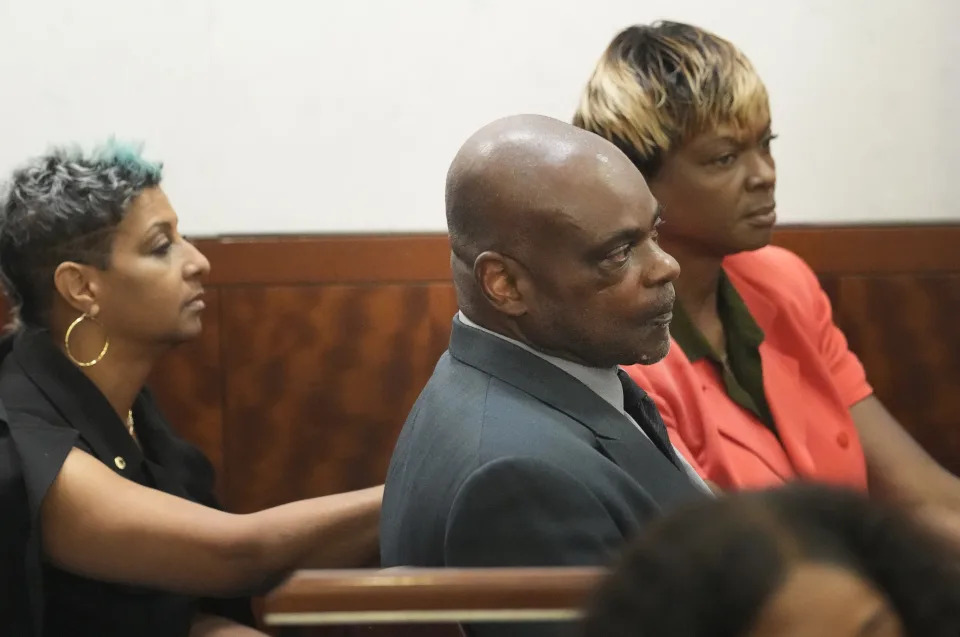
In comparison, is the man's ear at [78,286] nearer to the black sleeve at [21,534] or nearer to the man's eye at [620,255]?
the black sleeve at [21,534]

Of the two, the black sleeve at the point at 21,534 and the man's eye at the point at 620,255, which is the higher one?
the man's eye at the point at 620,255

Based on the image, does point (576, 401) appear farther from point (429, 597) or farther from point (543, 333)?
point (429, 597)

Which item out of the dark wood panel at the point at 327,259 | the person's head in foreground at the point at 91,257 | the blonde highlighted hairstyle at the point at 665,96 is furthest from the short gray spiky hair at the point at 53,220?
the blonde highlighted hairstyle at the point at 665,96

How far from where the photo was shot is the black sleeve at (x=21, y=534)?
1.57m

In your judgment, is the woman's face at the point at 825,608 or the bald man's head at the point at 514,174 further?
the bald man's head at the point at 514,174

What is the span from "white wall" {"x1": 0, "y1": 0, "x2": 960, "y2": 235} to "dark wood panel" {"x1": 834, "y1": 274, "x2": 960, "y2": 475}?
1.06 feet

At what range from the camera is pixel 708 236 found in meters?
1.67

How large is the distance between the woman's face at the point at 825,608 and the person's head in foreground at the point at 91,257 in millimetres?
1365

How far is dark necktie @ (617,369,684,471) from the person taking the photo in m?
1.27

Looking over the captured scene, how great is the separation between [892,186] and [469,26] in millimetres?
816

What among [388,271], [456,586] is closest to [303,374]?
[388,271]

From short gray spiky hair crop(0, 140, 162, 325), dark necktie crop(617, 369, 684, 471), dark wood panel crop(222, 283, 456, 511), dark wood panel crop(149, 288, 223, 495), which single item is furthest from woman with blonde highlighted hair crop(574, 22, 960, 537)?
dark wood panel crop(149, 288, 223, 495)

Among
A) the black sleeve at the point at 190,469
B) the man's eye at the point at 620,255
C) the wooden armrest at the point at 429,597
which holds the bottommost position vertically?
the black sleeve at the point at 190,469

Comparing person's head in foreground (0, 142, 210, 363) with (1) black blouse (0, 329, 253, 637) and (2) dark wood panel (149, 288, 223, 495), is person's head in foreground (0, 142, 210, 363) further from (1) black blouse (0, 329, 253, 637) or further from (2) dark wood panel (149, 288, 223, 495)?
(2) dark wood panel (149, 288, 223, 495)
